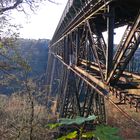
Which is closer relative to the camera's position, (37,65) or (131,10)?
(131,10)

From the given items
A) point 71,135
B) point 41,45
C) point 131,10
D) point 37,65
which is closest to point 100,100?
point 131,10

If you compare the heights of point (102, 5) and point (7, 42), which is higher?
point (102, 5)

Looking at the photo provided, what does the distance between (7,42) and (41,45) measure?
40.8 meters

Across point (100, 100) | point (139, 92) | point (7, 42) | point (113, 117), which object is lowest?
point (113, 117)

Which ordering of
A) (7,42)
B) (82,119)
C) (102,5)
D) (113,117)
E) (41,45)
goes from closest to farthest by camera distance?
1. (82,119)
2. (102,5)
3. (7,42)
4. (113,117)
5. (41,45)

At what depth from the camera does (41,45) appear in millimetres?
51906

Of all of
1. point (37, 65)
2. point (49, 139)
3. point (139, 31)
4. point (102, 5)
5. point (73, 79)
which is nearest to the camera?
point (139, 31)

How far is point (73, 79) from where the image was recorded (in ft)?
40.0

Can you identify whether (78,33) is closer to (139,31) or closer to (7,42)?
(7,42)

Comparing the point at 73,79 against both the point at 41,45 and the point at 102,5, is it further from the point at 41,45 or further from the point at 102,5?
the point at 41,45

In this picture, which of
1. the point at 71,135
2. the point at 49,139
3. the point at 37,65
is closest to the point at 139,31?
the point at 71,135

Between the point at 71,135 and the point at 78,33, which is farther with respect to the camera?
the point at 78,33

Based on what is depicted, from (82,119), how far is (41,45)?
50.7m

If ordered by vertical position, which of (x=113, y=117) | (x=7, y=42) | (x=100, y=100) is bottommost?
(x=113, y=117)
